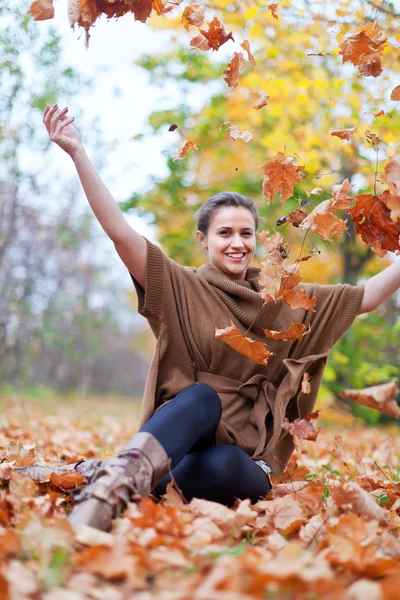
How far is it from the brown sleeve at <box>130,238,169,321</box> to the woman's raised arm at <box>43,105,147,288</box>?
0.12 metres

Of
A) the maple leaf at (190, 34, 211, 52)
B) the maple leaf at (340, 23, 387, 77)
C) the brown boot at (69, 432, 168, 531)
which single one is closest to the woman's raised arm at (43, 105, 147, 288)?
the maple leaf at (190, 34, 211, 52)

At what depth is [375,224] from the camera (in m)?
2.27

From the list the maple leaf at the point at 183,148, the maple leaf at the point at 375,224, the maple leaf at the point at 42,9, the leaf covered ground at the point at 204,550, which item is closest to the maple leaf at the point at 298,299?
the maple leaf at the point at 375,224

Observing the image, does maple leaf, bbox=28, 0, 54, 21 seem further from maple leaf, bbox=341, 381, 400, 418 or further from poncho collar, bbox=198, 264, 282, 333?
maple leaf, bbox=341, 381, 400, 418

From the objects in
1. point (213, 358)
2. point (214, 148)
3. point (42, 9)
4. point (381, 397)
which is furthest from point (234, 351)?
point (214, 148)

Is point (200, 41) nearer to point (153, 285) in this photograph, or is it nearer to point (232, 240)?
point (232, 240)

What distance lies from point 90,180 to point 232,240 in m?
0.78

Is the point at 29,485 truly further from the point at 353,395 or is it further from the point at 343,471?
the point at 343,471

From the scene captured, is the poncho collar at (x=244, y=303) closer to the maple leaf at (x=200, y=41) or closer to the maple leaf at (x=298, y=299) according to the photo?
the maple leaf at (x=298, y=299)

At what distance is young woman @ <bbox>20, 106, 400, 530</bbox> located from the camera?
2.03 m

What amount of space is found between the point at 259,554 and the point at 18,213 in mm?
8839

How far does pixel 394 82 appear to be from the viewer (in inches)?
149

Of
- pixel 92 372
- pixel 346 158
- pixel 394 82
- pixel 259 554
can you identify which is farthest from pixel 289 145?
pixel 92 372

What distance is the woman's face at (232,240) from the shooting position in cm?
269
